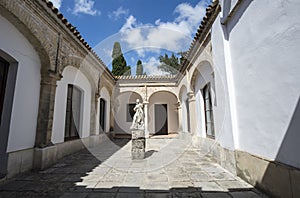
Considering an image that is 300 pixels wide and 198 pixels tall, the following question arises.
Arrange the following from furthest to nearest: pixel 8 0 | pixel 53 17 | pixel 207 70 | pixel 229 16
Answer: pixel 207 70 < pixel 53 17 < pixel 229 16 < pixel 8 0

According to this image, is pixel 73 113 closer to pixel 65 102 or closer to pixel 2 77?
pixel 65 102

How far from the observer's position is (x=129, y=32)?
676 cm

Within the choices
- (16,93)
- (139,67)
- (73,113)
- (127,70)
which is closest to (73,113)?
(73,113)

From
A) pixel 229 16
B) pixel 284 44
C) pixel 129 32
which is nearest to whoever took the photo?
pixel 284 44

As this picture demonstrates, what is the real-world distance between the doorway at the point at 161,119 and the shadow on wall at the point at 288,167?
33.1ft

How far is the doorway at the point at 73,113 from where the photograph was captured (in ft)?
18.3

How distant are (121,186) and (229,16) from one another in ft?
13.0

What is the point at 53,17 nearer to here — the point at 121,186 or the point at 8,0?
the point at 8,0

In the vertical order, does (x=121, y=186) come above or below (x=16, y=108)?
below

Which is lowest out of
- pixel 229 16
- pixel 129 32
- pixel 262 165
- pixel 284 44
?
pixel 262 165

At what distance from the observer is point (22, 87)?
3.48 metres

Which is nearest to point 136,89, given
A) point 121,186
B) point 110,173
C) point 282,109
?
point 110,173

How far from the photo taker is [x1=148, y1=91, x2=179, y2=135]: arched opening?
12227 mm

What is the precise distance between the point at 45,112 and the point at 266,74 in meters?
4.80
